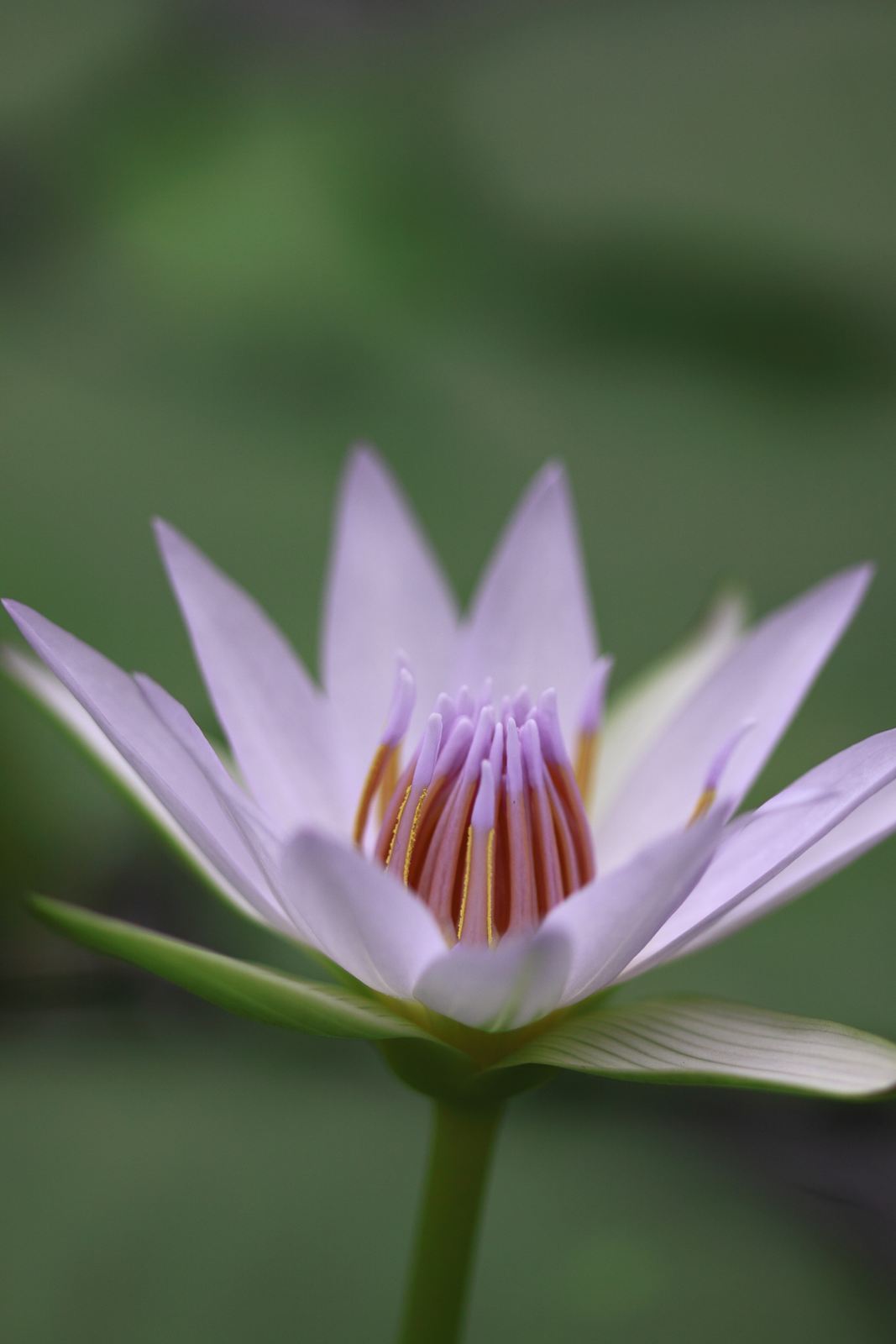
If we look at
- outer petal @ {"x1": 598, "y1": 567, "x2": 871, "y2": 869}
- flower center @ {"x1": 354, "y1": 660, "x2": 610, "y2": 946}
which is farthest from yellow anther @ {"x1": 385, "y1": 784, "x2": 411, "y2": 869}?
outer petal @ {"x1": 598, "y1": 567, "x2": 871, "y2": 869}

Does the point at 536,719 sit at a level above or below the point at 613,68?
below

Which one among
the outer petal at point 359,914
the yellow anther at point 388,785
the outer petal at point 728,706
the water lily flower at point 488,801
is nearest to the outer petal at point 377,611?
the water lily flower at point 488,801

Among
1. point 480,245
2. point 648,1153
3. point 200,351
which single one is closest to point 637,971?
point 648,1153

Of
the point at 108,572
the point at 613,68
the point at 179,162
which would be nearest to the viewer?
the point at 108,572

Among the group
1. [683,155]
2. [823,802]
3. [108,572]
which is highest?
[683,155]

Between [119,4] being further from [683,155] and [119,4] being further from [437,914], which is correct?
[437,914]

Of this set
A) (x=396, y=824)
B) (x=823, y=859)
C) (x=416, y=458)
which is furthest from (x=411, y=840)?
(x=416, y=458)
